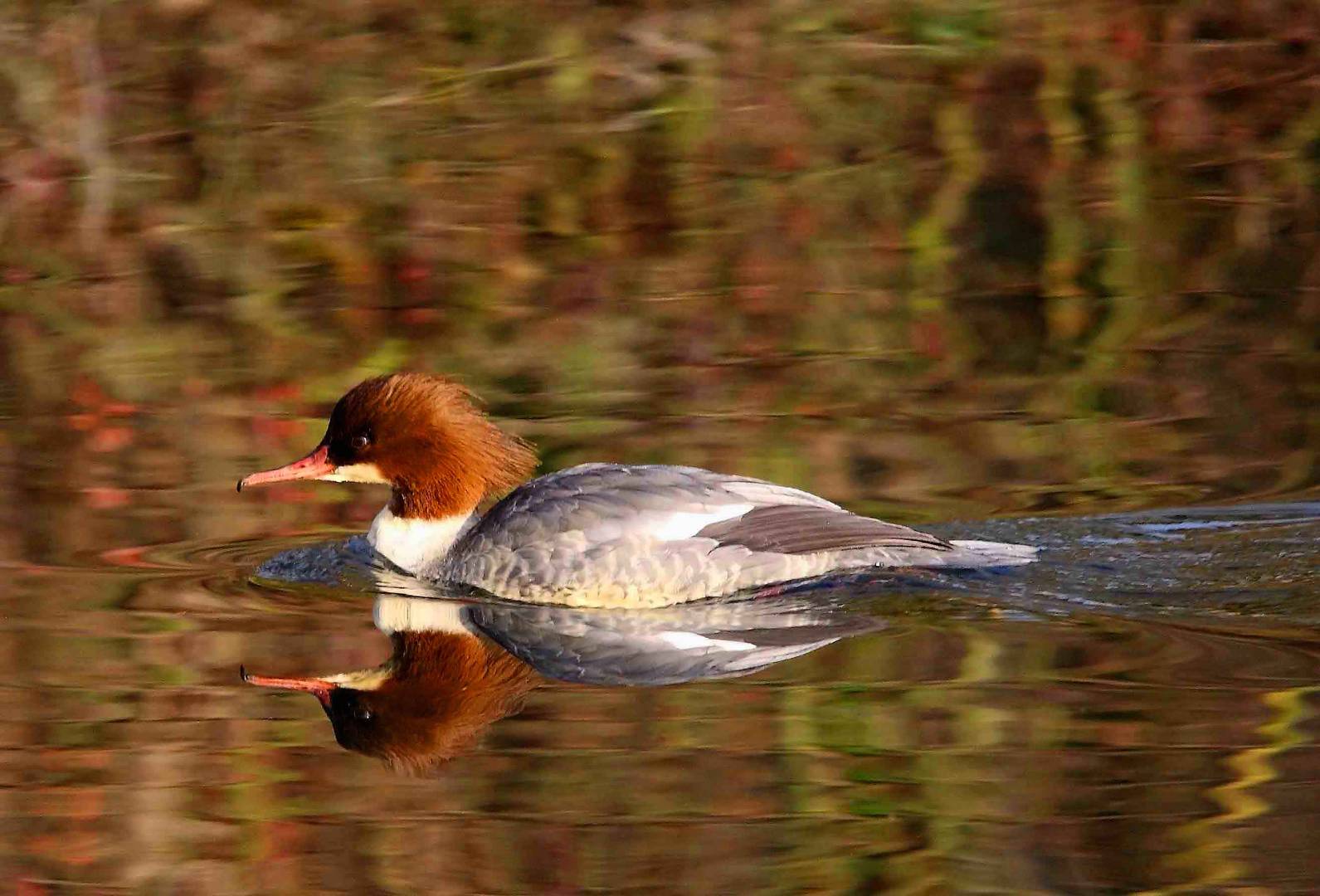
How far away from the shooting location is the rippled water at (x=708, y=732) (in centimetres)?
464

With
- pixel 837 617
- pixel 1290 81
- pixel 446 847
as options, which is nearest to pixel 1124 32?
pixel 1290 81

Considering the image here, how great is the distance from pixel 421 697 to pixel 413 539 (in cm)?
152

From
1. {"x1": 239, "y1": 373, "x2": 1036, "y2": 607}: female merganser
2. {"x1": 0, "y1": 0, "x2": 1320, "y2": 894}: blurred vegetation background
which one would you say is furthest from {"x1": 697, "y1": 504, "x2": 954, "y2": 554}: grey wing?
{"x1": 0, "y1": 0, "x2": 1320, "y2": 894}: blurred vegetation background

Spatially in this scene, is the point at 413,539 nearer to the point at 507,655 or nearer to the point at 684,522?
the point at 684,522

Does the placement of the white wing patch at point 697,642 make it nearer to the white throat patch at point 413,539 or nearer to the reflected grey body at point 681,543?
the reflected grey body at point 681,543

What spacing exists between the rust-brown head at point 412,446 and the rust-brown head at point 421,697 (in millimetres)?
1029

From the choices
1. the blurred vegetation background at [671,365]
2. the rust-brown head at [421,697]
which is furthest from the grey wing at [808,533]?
the rust-brown head at [421,697]

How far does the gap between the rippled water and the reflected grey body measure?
0.33 ft

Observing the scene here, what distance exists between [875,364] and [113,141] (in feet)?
18.9

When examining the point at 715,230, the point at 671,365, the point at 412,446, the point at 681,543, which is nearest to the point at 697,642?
the point at 681,543

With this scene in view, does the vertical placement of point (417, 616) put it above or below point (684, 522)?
below

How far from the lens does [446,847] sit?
4.73 meters

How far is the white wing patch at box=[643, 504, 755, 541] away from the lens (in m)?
6.70

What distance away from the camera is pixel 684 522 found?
670cm
